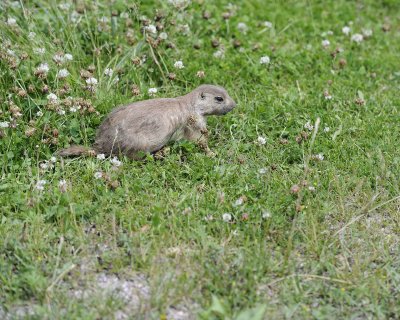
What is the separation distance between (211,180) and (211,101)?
1.07 metres

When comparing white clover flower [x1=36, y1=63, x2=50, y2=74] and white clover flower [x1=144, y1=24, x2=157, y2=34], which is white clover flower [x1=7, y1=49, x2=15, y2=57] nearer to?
white clover flower [x1=36, y1=63, x2=50, y2=74]

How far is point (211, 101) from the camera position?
682 cm

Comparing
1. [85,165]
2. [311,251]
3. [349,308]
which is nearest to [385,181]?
[311,251]

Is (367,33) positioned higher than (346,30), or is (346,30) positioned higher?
(346,30)

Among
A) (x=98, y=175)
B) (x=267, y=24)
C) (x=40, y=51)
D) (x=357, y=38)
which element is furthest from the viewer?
(x=357, y=38)

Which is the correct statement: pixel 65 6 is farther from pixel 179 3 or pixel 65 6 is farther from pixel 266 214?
pixel 266 214

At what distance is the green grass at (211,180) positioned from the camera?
484cm

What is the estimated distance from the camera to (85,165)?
20.2 ft

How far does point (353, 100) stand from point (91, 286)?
3.66m

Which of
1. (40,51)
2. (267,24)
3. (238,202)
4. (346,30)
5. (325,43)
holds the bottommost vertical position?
(346,30)

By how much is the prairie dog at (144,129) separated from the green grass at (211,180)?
0.13 meters

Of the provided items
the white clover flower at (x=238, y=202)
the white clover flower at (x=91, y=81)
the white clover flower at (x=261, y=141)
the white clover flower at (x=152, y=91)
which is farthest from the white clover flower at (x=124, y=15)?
the white clover flower at (x=238, y=202)

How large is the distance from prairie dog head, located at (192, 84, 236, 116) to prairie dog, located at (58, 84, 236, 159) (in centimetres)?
14

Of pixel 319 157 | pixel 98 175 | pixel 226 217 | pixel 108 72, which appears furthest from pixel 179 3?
pixel 226 217
